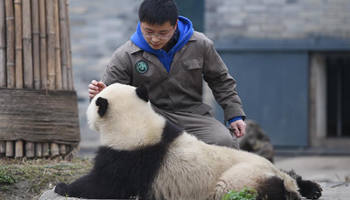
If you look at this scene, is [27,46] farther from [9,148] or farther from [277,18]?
[277,18]

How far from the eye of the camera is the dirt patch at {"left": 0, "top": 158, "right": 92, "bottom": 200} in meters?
5.15

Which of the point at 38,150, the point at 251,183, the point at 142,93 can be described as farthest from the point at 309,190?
the point at 38,150

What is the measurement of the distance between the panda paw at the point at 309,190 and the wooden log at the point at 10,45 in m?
2.94

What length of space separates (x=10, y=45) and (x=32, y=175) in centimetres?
135

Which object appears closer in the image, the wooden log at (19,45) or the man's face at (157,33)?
the man's face at (157,33)

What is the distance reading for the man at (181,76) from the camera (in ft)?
→ 16.7

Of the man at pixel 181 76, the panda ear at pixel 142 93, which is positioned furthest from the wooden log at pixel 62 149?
the panda ear at pixel 142 93

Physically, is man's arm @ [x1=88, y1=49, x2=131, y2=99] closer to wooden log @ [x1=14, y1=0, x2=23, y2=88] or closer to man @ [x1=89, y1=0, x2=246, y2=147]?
man @ [x1=89, y1=0, x2=246, y2=147]

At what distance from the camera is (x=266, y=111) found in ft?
44.7

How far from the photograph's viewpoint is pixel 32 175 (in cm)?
537

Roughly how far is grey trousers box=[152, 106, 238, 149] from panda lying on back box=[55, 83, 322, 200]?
0.66 metres

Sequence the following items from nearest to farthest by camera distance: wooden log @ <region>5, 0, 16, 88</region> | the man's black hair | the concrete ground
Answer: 1. the man's black hair
2. wooden log @ <region>5, 0, 16, 88</region>
3. the concrete ground

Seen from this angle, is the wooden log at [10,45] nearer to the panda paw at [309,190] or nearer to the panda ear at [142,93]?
the panda ear at [142,93]

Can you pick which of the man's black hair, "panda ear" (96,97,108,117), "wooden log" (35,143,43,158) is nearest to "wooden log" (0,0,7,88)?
"wooden log" (35,143,43,158)
